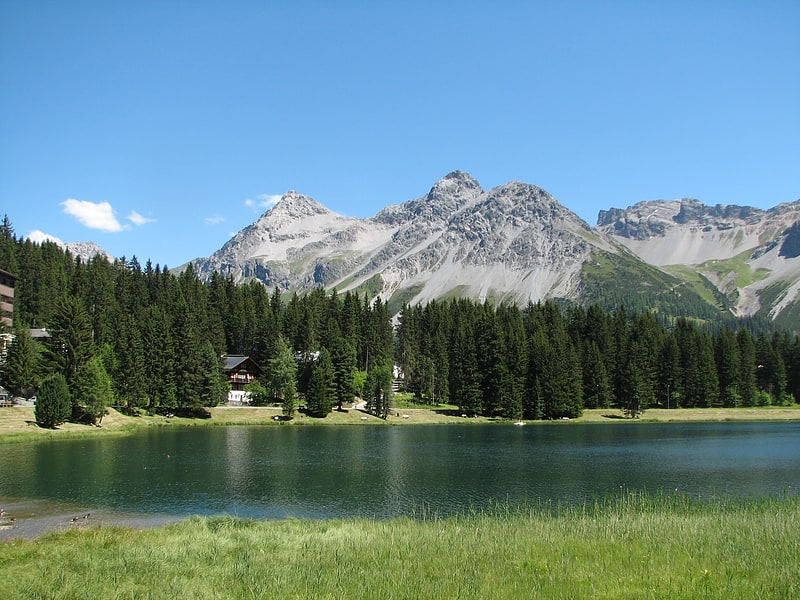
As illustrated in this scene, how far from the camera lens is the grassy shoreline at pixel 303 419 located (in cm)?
7425

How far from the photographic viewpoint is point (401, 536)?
24.8 meters

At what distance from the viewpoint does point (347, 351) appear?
121 metres

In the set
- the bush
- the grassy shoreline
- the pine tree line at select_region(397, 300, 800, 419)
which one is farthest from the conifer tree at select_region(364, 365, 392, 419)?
the bush

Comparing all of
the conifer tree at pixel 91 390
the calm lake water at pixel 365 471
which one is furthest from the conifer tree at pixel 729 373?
the conifer tree at pixel 91 390

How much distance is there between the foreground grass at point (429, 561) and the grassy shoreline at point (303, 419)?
5554cm

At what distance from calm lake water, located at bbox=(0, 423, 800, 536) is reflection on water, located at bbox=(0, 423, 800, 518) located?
130mm

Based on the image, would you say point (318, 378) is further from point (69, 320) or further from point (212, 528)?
point (212, 528)

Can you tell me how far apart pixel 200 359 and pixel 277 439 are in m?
32.9

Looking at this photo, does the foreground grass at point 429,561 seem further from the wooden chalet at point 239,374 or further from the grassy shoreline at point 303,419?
the wooden chalet at point 239,374

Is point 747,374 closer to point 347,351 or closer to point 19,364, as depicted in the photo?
point 347,351

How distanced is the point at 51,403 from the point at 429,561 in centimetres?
7165

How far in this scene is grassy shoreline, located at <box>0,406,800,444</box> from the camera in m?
74.2

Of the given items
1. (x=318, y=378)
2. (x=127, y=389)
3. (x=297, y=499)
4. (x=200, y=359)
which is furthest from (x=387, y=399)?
(x=297, y=499)

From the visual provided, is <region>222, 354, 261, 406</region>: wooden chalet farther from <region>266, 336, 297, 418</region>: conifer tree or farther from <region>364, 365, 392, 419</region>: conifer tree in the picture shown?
<region>364, 365, 392, 419</region>: conifer tree
